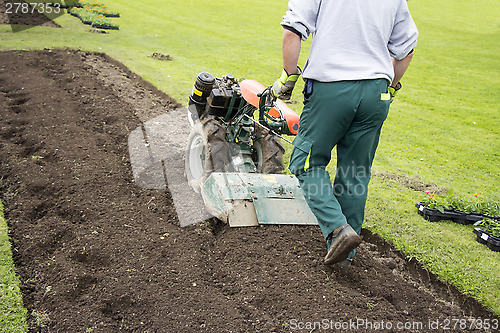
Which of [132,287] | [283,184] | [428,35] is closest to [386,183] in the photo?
[283,184]

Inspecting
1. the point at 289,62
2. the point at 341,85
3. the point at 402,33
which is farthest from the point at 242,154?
the point at 402,33

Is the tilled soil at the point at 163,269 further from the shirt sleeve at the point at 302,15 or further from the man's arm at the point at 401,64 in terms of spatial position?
the shirt sleeve at the point at 302,15

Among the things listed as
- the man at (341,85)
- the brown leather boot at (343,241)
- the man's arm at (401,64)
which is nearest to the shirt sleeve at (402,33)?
the man at (341,85)

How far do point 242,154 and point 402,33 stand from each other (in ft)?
7.13

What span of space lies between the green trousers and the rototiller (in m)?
0.77

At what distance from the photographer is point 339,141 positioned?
3225 millimetres

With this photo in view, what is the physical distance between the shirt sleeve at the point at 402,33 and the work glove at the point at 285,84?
29.7 inches

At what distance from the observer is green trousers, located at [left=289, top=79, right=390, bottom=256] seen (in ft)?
9.61

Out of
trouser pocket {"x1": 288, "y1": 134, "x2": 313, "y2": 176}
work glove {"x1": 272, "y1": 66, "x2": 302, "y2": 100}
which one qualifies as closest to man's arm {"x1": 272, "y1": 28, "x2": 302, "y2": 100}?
work glove {"x1": 272, "y1": 66, "x2": 302, "y2": 100}

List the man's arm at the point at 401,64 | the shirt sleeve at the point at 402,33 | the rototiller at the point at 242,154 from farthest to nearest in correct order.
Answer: the rototiller at the point at 242,154 < the man's arm at the point at 401,64 < the shirt sleeve at the point at 402,33

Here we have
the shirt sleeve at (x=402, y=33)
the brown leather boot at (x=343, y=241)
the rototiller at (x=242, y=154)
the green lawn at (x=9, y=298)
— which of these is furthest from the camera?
the rototiller at (x=242, y=154)

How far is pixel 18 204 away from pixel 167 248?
5.96 feet

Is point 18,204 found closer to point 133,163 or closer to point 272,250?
point 133,163

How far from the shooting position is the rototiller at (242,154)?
3895mm
